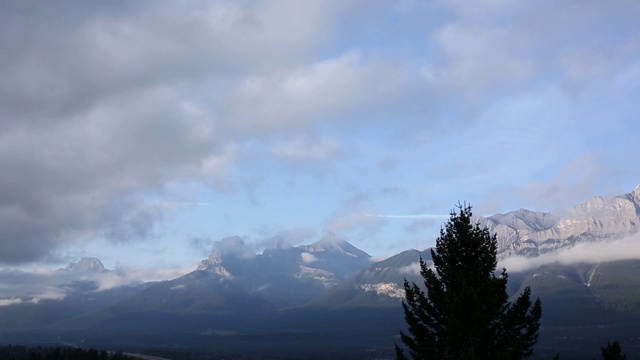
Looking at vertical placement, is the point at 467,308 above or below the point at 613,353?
above

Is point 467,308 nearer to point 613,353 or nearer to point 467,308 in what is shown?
point 467,308

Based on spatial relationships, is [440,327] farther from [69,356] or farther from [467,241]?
[69,356]

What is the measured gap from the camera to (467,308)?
101 ft

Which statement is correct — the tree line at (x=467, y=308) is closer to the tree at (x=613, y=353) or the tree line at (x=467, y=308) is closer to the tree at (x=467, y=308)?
the tree at (x=467, y=308)

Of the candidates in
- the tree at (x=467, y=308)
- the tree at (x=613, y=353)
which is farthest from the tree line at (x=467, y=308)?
the tree at (x=613, y=353)

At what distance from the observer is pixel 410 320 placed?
112ft

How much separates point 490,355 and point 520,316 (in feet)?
10.1

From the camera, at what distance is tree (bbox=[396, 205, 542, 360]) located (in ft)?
101

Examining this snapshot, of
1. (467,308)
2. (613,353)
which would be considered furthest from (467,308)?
(613,353)

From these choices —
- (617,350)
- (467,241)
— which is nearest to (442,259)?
(467,241)

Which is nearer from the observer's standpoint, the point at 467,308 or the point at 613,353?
the point at 467,308

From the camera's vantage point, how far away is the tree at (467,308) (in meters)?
30.7

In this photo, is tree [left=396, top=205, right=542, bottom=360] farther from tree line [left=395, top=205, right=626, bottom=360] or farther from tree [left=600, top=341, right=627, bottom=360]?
tree [left=600, top=341, right=627, bottom=360]

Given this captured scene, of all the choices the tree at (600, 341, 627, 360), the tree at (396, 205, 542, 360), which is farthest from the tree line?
the tree at (600, 341, 627, 360)
